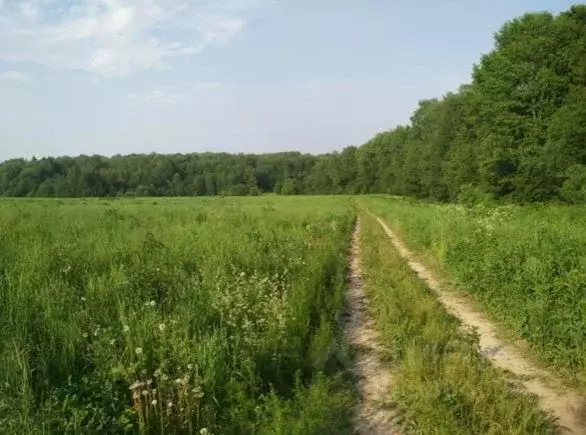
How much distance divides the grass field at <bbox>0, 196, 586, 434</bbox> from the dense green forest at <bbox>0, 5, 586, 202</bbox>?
1812 cm

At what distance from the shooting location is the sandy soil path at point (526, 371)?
5.54 m

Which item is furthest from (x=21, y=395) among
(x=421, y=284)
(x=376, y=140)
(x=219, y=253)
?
(x=376, y=140)

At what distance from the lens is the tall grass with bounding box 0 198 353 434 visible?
4648mm

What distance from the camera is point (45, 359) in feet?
17.0

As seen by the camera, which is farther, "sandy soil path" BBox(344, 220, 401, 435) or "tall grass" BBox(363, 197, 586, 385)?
"tall grass" BBox(363, 197, 586, 385)

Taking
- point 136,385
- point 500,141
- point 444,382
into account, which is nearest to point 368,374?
point 444,382

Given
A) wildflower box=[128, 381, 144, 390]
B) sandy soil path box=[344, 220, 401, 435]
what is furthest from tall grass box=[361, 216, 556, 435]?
wildflower box=[128, 381, 144, 390]

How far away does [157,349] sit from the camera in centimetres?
545

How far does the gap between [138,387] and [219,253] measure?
608 centimetres

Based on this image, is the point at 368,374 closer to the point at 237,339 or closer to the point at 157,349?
the point at 237,339

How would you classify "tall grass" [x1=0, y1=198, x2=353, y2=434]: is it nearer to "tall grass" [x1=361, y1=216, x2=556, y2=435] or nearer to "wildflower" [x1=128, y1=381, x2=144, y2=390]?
"wildflower" [x1=128, y1=381, x2=144, y2=390]

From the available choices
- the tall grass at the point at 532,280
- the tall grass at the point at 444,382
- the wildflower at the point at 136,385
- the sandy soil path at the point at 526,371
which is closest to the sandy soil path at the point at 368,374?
the tall grass at the point at 444,382

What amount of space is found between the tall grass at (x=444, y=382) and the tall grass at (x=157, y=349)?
2.55 ft

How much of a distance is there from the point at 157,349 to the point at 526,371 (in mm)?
4808
